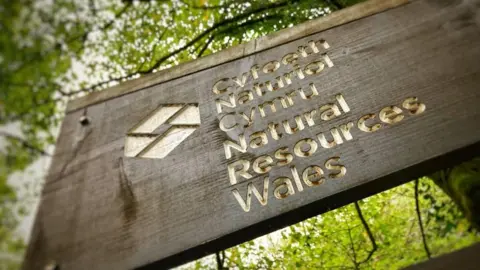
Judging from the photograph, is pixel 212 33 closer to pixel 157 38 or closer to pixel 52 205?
pixel 157 38

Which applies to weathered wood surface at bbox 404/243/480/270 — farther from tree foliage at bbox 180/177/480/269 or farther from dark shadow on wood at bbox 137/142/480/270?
tree foliage at bbox 180/177/480/269

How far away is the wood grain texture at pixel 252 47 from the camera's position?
1.69m

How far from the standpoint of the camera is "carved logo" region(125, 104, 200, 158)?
1482 millimetres

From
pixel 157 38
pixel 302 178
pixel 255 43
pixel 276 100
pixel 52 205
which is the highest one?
pixel 157 38

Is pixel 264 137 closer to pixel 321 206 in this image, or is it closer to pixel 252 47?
pixel 321 206

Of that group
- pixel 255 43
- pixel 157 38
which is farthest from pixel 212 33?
pixel 255 43

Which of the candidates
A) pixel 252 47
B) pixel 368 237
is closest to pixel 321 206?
pixel 252 47

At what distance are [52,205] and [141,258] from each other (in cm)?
54

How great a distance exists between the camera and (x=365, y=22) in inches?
64.7

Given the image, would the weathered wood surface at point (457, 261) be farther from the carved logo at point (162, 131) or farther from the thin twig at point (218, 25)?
the thin twig at point (218, 25)

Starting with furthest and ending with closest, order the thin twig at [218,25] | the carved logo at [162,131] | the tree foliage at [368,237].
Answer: the tree foliage at [368,237]
the thin twig at [218,25]
the carved logo at [162,131]

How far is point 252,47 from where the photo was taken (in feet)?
5.77

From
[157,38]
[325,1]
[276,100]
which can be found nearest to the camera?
[276,100]

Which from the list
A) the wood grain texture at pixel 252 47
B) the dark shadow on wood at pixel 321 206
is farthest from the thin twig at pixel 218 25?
the dark shadow on wood at pixel 321 206
